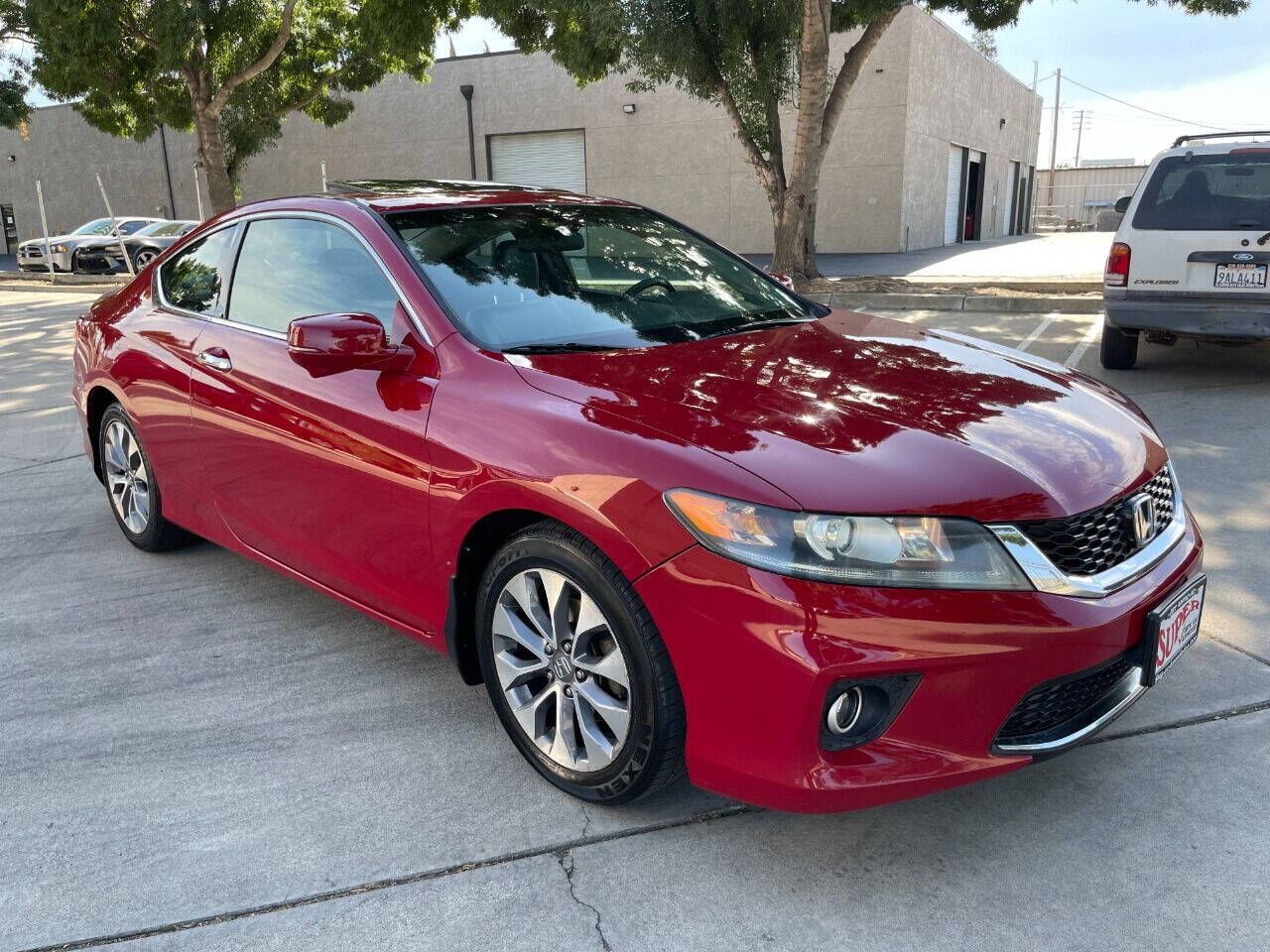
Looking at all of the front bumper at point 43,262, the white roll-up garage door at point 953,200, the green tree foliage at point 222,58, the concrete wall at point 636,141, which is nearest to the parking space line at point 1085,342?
the green tree foliage at point 222,58

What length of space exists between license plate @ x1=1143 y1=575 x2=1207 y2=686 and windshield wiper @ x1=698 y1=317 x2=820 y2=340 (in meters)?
1.48

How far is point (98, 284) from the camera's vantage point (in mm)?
20844

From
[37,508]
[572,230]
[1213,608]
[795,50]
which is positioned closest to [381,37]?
[795,50]

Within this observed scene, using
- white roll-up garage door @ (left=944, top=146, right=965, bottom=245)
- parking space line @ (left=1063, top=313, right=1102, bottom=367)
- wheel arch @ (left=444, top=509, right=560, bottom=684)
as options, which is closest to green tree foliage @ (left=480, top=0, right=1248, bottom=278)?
parking space line @ (left=1063, top=313, right=1102, bottom=367)

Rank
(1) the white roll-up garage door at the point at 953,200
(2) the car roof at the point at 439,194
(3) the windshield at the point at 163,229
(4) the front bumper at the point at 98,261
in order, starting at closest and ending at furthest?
(2) the car roof at the point at 439,194
(4) the front bumper at the point at 98,261
(3) the windshield at the point at 163,229
(1) the white roll-up garage door at the point at 953,200

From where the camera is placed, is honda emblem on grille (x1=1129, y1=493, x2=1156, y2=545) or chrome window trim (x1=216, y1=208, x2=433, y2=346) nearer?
honda emblem on grille (x1=1129, y1=493, x2=1156, y2=545)

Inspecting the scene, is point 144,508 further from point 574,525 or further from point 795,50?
point 795,50

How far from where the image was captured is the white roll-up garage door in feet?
95.6

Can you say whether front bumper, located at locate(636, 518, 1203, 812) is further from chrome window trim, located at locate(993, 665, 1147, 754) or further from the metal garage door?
the metal garage door

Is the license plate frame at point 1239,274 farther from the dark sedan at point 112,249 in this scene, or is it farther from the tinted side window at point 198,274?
the dark sedan at point 112,249

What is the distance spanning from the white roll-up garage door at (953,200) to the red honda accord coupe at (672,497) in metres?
27.6

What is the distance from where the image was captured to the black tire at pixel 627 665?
229cm

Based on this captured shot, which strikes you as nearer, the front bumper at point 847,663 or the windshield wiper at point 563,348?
the front bumper at point 847,663

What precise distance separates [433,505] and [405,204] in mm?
1197
